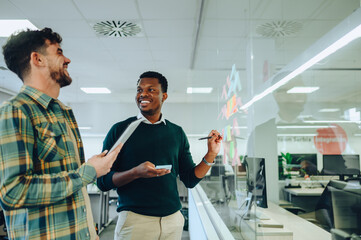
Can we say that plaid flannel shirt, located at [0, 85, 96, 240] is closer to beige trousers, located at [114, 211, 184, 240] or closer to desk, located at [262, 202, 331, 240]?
beige trousers, located at [114, 211, 184, 240]

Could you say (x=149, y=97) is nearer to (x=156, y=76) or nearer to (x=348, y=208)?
(x=156, y=76)

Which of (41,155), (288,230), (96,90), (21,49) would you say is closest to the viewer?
(41,155)

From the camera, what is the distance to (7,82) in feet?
21.1

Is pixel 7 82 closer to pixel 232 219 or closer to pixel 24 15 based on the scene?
pixel 24 15

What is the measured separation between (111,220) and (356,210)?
462 centimetres

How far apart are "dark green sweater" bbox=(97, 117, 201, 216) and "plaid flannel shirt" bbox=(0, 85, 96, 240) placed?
1.30 ft

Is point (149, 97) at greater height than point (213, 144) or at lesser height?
greater

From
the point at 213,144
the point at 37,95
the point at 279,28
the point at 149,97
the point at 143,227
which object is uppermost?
the point at 279,28

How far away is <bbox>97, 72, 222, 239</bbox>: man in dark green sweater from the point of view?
132cm

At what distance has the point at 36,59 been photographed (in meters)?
0.95

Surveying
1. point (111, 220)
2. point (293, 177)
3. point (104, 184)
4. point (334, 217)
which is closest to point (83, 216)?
point (104, 184)

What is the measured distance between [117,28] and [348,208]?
3.19 m

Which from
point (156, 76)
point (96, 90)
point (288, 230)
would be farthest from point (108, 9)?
point (96, 90)

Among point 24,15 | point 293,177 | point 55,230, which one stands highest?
point 24,15
